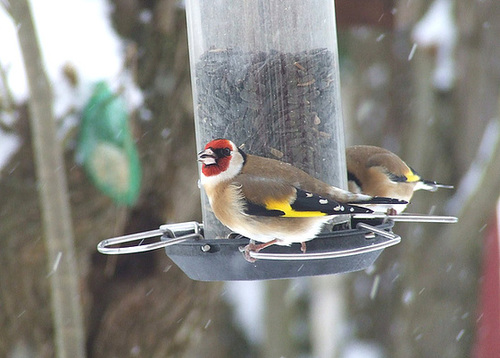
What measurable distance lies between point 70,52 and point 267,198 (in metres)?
2.58

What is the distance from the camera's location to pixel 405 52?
7.54 metres

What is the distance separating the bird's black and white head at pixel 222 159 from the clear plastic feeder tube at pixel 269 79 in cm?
25

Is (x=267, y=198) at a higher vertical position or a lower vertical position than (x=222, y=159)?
lower

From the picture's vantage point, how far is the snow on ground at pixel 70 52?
4.38 metres

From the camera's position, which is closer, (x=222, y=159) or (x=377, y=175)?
(x=222, y=159)

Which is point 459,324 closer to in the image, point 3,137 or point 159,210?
point 159,210

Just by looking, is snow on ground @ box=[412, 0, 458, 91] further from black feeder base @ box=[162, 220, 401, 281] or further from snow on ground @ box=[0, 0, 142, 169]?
black feeder base @ box=[162, 220, 401, 281]

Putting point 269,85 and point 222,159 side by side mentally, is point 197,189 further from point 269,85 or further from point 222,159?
point 222,159

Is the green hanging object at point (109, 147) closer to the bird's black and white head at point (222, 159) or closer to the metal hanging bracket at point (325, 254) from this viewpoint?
the bird's black and white head at point (222, 159)

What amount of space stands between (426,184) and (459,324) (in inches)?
131

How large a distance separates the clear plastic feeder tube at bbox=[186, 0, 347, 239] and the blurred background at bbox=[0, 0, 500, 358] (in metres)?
0.92

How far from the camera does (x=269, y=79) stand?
3039 millimetres

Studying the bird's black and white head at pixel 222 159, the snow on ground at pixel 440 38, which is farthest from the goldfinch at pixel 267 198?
the snow on ground at pixel 440 38

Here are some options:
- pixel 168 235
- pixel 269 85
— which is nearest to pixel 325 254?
pixel 168 235
